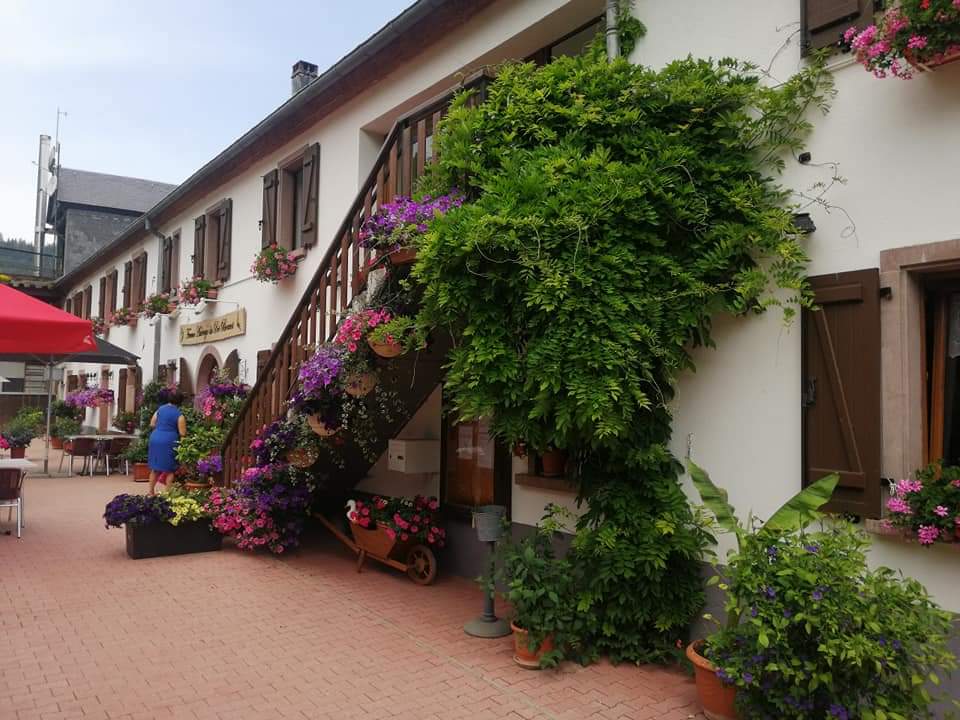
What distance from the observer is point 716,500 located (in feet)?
14.6

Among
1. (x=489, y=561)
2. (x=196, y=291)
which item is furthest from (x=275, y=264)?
(x=489, y=561)

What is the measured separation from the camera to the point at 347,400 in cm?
692

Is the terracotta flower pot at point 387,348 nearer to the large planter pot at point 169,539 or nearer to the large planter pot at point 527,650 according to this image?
the large planter pot at point 527,650

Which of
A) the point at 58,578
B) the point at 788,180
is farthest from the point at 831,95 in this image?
the point at 58,578

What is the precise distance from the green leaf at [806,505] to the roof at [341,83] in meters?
5.76

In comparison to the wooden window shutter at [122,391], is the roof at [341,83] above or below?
above

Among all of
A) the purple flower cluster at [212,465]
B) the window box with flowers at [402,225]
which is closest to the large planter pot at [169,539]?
the purple flower cluster at [212,465]

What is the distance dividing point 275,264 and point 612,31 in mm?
6571

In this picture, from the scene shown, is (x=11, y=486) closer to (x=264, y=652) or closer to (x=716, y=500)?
(x=264, y=652)

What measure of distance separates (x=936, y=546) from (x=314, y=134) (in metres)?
9.57

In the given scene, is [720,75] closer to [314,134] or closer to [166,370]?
[314,134]

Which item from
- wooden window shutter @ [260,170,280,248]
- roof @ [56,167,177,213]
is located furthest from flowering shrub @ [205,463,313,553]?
roof @ [56,167,177,213]

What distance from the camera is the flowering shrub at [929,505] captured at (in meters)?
3.71

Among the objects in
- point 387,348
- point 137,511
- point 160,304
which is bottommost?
point 137,511
